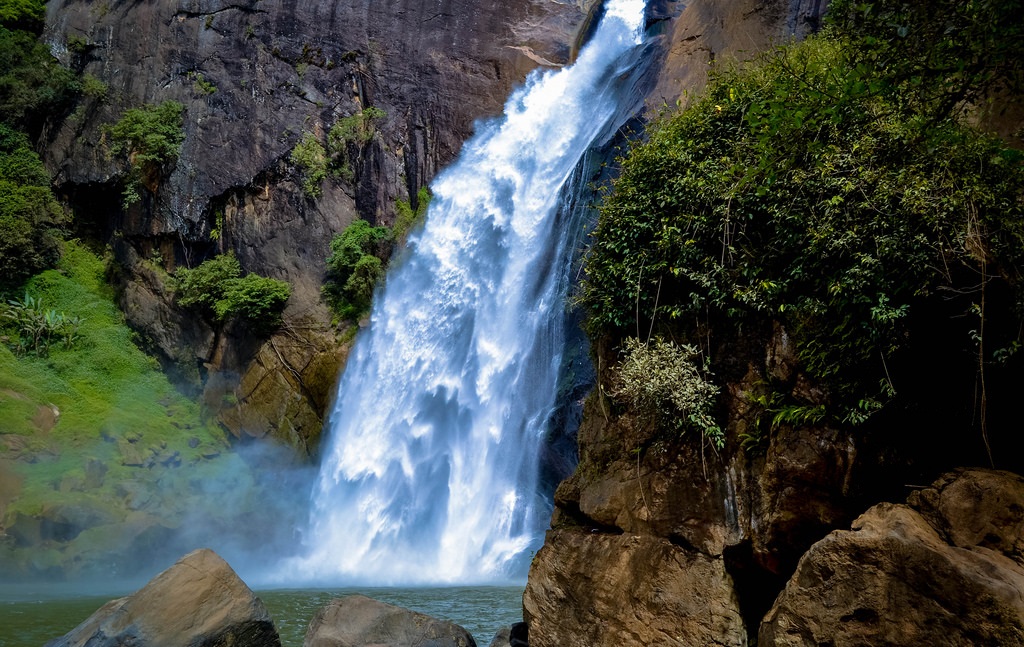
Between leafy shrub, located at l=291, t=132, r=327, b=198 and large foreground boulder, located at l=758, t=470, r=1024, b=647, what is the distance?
61.0ft

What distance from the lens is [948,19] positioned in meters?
4.34

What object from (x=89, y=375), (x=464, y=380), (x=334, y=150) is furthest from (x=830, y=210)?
(x=89, y=375)

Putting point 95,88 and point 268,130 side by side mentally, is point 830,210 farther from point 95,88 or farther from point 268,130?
point 95,88

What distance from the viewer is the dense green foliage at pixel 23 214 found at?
843 inches

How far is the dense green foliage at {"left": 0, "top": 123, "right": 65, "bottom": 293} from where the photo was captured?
70.3 feet

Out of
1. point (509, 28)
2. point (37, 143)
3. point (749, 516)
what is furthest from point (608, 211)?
point (37, 143)

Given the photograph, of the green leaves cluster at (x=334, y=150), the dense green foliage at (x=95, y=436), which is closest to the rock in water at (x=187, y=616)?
the dense green foliage at (x=95, y=436)

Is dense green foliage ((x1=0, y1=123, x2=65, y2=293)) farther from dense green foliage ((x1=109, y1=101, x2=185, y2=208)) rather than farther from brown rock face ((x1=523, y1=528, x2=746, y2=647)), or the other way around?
brown rock face ((x1=523, y1=528, x2=746, y2=647))

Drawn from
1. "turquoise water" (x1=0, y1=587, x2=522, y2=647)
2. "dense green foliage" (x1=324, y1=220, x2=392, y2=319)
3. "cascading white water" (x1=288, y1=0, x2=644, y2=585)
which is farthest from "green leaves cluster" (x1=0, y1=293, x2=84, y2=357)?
"turquoise water" (x1=0, y1=587, x2=522, y2=647)

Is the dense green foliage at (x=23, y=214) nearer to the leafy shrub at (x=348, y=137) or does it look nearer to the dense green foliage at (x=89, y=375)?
the dense green foliage at (x=89, y=375)

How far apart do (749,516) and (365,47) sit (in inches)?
820

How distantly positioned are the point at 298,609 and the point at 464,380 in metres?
6.19

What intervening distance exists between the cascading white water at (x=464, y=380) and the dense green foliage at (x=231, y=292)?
3.01 m

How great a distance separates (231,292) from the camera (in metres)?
19.8
